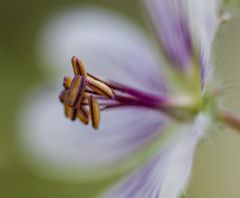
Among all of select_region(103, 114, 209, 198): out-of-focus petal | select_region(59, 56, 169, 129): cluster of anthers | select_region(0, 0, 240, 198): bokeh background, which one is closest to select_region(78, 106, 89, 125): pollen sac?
select_region(59, 56, 169, 129): cluster of anthers

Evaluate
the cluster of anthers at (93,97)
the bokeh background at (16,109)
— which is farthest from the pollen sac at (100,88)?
the bokeh background at (16,109)

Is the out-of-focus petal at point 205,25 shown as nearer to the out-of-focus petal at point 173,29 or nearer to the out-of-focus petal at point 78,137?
the out-of-focus petal at point 173,29

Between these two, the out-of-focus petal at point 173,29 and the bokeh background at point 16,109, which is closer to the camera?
the out-of-focus petal at point 173,29

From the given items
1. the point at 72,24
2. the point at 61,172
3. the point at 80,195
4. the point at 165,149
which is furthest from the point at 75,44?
the point at 80,195

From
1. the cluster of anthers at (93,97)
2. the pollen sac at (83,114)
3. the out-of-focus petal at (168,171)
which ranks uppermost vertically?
the cluster of anthers at (93,97)

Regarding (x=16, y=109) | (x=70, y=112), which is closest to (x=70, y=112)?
(x=70, y=112)

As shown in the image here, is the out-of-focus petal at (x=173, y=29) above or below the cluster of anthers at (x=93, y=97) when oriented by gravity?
above

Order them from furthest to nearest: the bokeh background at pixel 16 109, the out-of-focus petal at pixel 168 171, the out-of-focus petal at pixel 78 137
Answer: the bokeh background at pixel 16 109 < the out-of-focus petal at pixel 78 137 < the out-of-focus petal at pixel 168 171

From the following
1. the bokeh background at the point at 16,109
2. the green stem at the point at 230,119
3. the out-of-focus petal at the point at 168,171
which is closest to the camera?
the out-of-focus petal at the point at 168,171
